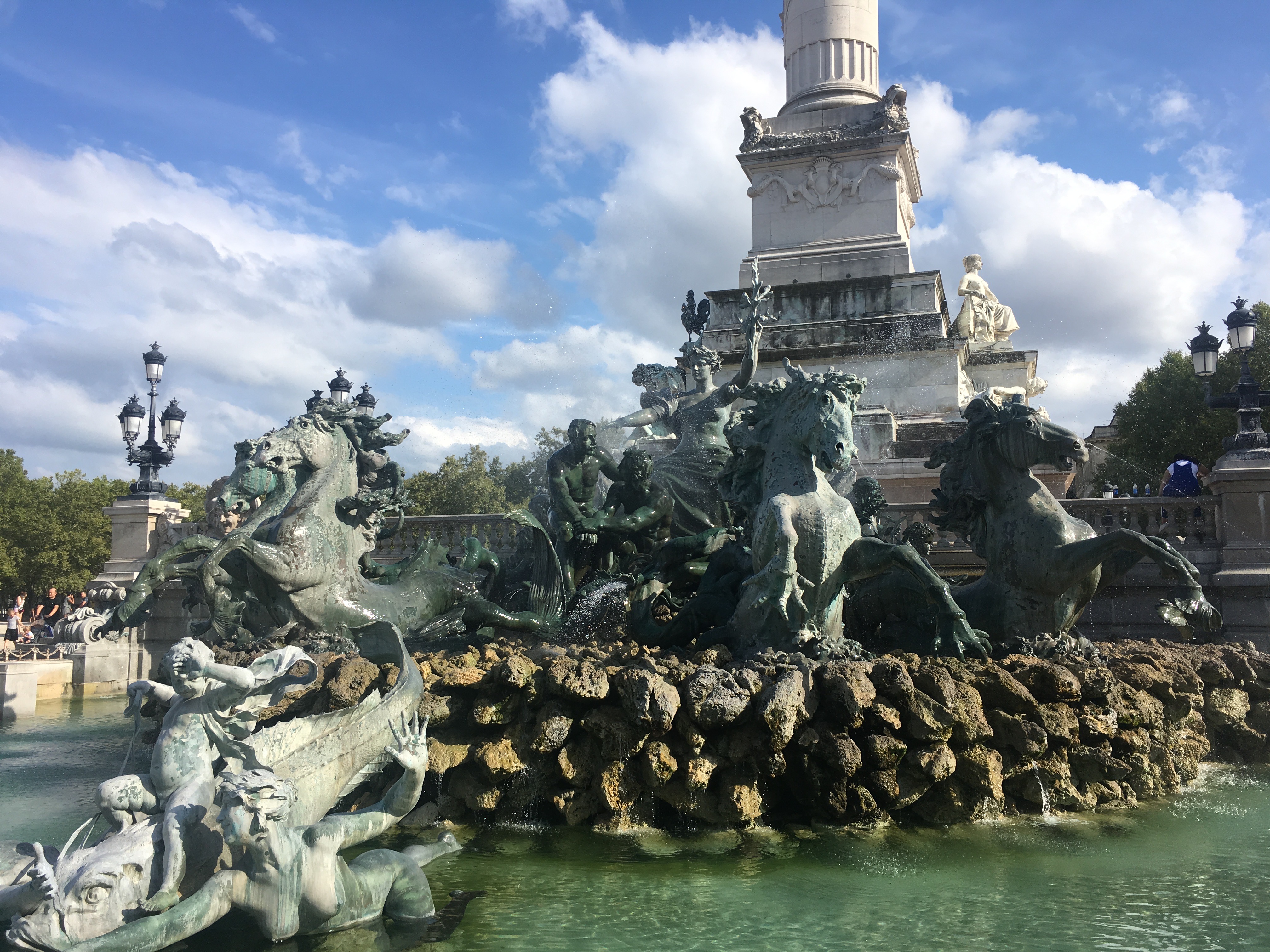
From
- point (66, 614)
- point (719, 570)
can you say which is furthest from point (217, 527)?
point (719, 570)

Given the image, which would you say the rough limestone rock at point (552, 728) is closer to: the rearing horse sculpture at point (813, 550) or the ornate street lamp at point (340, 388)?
the rearing horse sculpture at point (813, 550)

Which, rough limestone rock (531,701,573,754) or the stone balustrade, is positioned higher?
the stone balustrade

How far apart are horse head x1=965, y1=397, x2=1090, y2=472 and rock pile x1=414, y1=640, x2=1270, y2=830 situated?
1836 mm

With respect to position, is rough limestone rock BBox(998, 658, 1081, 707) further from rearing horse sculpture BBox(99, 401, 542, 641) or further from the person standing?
the person standing

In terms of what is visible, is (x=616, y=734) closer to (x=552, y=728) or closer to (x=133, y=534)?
(x=552, y=728)

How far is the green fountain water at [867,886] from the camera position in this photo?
3.66 meters

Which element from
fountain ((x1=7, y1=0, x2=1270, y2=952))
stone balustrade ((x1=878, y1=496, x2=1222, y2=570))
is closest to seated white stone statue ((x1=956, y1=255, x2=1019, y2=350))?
stone balustrade ((x1=878, y1=496, x2=1222, y2=570))

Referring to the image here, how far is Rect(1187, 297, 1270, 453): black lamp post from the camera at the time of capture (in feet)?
37.1

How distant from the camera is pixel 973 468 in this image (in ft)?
23.7

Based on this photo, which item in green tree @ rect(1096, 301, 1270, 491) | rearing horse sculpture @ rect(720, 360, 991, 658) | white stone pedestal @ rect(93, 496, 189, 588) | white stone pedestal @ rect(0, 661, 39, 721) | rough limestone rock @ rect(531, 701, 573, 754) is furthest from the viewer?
green tree @ rect(1096, 301, 1270, 491)

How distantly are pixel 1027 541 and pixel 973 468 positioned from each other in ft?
2.28

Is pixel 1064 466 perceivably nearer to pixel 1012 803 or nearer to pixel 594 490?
pixel 1012 803

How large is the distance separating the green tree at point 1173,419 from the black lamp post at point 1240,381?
17.7m

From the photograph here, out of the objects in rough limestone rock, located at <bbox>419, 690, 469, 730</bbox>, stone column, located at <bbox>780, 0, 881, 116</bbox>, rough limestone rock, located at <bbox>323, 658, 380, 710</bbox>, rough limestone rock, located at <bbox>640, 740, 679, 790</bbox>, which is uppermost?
stone column, located at <bbox>780, 0, 881, 116</bbox>
